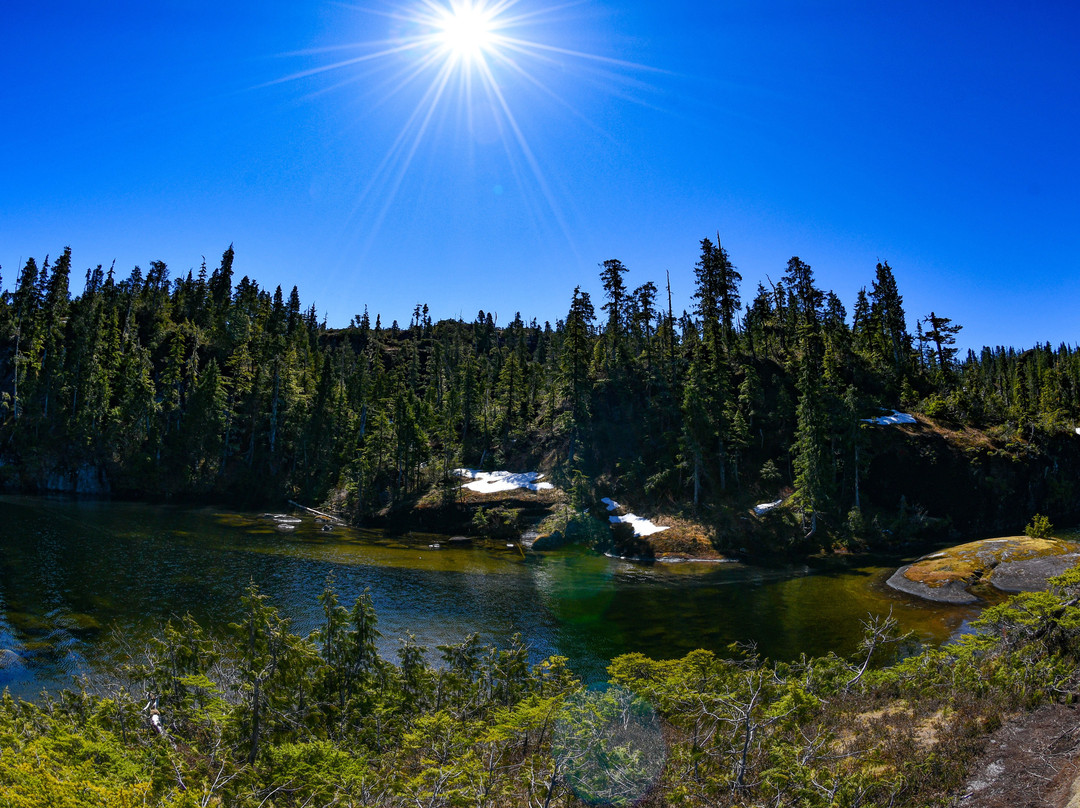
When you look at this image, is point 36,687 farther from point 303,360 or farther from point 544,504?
point 303,360

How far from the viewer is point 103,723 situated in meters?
11.0

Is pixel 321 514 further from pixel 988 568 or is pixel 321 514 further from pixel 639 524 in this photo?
pixel 988 568

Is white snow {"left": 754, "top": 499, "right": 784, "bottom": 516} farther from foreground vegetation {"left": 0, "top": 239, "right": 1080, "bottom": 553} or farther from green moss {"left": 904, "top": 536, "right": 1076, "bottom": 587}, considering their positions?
green moss {"left": 904, "top": 536, "right": 1076, "bottom": 587}

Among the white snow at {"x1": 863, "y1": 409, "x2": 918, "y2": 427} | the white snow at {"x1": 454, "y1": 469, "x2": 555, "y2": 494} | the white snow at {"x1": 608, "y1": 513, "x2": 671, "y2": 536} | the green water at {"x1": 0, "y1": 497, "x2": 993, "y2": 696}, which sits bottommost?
the green water at {"x1": 0, "y1": 497, "x2": 993, "y2": 696}

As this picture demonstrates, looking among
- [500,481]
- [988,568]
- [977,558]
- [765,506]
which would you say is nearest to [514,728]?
[988,568]

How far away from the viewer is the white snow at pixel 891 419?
5384 cm

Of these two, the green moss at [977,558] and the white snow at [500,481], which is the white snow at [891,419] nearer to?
the green moss at [977,558]

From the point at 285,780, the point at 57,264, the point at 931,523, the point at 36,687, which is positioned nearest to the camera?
the point at 285,780

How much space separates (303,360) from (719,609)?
8640 cm

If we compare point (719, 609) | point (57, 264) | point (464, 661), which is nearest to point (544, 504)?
point (719, 609)

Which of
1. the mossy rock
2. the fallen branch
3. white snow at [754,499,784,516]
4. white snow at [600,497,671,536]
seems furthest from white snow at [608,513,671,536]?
the fallen branch

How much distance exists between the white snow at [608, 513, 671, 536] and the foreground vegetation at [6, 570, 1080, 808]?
3021 centimetres

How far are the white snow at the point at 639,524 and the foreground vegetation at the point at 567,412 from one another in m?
2.68

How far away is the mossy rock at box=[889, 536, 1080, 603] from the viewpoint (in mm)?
30123
